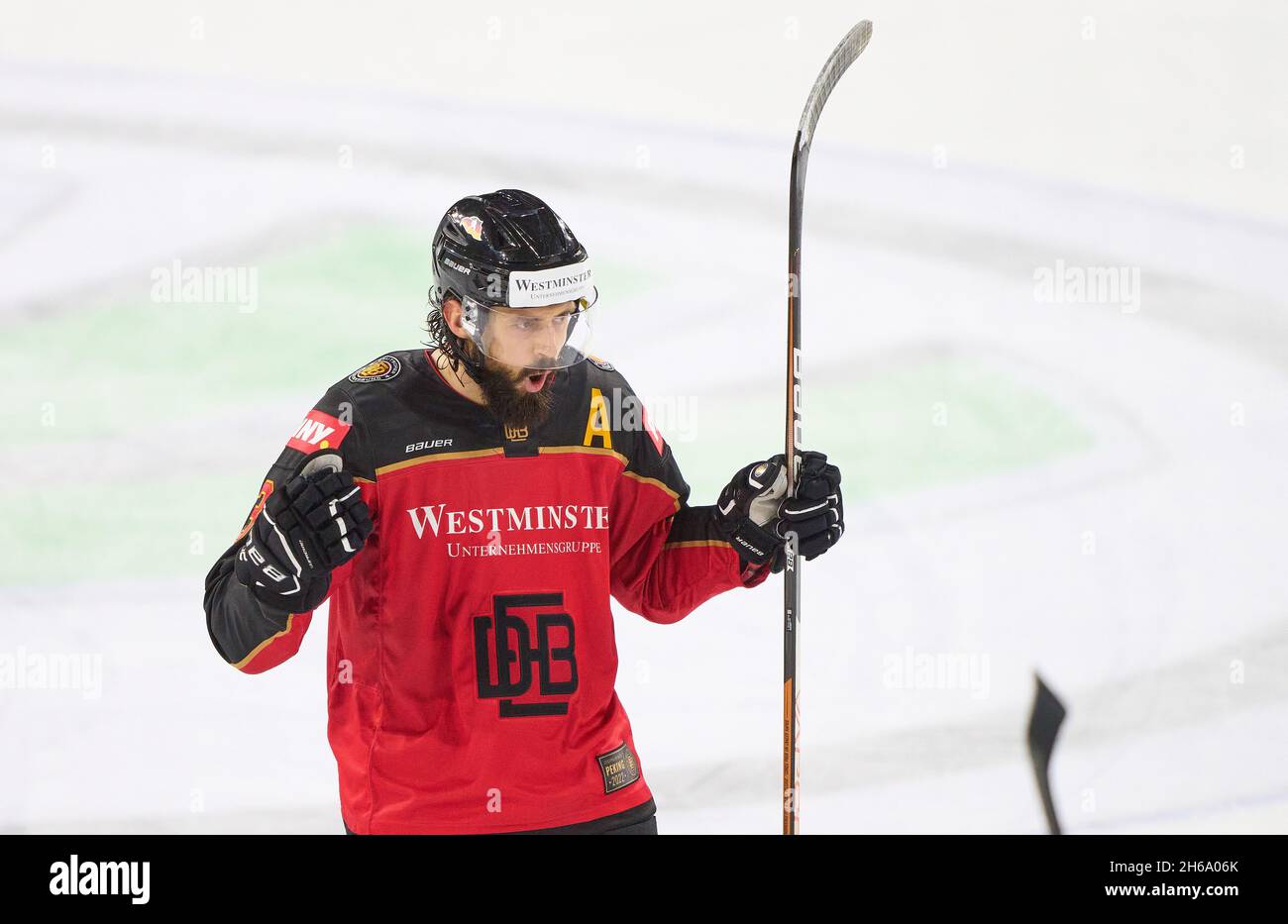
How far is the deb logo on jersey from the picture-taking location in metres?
2.17

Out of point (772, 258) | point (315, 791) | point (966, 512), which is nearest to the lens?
point (315, 791)

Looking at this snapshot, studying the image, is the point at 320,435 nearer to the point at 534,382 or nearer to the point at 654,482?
the point at 534,382

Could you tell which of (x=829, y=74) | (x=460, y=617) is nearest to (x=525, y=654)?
(x=460, y=617)

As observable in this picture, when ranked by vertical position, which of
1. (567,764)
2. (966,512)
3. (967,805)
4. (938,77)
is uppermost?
(938,77)

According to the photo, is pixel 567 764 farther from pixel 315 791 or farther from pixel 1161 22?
pixel 1161 22

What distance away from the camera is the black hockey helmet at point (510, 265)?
7.16 ft

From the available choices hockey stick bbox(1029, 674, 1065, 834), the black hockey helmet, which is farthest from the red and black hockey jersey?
hockey stick bbox(1029, 674, 1065, 834)

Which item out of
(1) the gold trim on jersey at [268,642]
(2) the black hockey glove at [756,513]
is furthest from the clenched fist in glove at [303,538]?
(2) the black hockey glove at [756,513]

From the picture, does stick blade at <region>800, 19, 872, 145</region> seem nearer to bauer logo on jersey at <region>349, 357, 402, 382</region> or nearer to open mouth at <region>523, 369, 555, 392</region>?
open mouth at <region>523, 369, 555, 392</region>

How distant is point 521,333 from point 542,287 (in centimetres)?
7

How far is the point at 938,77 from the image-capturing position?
4.37m
